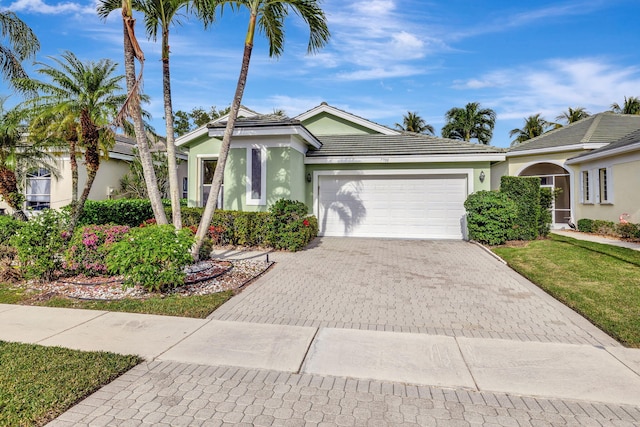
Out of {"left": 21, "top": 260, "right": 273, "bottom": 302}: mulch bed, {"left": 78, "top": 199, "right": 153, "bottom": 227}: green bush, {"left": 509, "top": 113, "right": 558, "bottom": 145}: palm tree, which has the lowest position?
{"left": 21, "top": 260, "right": 273, "bottom": 302}: mulch bed

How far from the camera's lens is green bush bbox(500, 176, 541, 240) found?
11.6 meters

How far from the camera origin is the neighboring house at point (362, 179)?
11914 millimetres

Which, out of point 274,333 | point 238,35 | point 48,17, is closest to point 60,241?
point 274,333

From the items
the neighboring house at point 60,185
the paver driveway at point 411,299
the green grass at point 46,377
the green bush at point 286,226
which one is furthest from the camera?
the neighboring house at point 60,185

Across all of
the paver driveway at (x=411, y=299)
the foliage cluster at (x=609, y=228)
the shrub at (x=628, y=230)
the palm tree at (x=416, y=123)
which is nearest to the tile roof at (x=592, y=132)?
the foliage cluster at (x=609, y=228)

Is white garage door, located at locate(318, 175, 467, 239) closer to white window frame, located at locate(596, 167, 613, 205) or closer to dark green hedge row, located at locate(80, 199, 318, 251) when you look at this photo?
dark green hedge row, located at locate(80, 199, 318, 251)

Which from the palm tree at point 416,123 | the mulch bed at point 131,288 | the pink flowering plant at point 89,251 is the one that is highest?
the palm tree at point 416,123

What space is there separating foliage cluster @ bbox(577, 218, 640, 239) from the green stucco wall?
10.3 m

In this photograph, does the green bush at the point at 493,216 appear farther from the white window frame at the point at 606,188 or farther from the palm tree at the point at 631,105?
the palm tree at the point at 631,105

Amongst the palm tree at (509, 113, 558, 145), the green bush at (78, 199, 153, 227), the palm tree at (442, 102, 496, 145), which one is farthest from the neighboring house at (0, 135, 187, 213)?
the palm tree at (509, 113, 558, 145)

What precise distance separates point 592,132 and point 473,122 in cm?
1933

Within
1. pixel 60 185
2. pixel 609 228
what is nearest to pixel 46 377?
pixel 609 228

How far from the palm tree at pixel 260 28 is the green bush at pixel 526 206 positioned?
26.8 feet

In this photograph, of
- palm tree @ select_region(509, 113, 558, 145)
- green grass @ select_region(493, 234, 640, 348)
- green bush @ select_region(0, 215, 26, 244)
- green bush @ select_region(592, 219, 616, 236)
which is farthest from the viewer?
palm tree @ select_region(509, 113, 558, 145)
